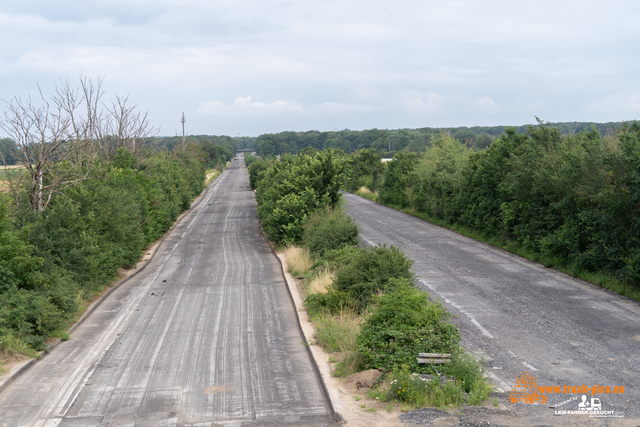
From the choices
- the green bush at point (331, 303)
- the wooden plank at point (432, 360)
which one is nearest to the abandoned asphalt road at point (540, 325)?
the wooden plank at point (432, 360)

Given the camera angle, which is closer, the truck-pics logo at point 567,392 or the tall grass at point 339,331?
the truck-pics logo at point 567,392

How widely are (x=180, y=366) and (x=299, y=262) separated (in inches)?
353

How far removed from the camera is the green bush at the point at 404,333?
777 centimetres

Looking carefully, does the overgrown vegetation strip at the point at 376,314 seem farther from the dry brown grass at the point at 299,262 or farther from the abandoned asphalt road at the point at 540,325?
the abandoned asphalt road at the point at 540,325

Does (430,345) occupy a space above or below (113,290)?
above

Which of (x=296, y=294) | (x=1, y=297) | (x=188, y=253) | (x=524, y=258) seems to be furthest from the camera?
(x=188, y=253)

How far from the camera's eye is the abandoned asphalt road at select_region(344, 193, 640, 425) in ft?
24.9

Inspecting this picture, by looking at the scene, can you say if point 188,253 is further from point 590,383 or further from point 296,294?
point 590,383

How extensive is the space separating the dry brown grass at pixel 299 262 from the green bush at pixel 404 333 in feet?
28.4

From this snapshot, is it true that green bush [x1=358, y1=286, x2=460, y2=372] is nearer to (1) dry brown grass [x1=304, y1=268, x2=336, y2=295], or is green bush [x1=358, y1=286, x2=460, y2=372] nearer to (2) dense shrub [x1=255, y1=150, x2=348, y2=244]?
(1) dry brown grass [x1=304, y1=268, x2=336, y2=295]

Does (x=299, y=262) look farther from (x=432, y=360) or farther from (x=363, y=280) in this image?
(x=432, y=360)

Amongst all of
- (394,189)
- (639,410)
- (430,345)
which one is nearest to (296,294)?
(430,345)

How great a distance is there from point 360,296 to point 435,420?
5.13 metres

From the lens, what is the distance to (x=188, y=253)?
24.0 m
